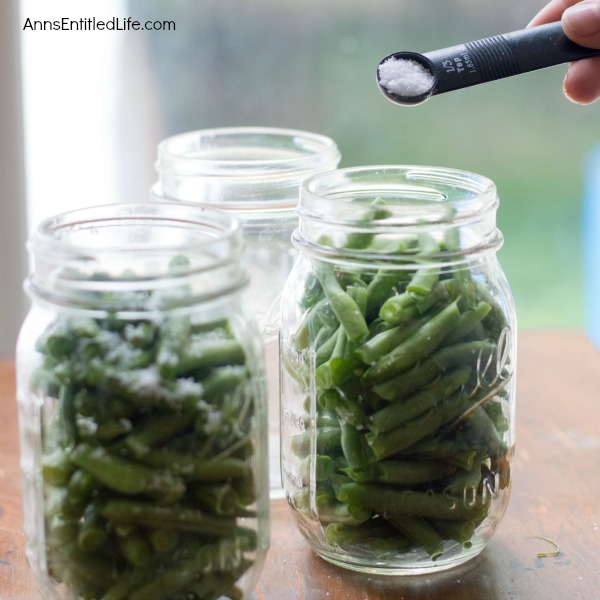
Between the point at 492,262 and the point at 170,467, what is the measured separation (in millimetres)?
370

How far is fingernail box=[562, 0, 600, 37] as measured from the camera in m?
0.94

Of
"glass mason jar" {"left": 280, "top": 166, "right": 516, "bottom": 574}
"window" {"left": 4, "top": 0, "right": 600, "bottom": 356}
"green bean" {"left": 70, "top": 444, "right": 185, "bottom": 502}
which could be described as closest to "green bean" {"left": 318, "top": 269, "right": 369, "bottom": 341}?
"glass mason jar" {"left": 280, "top": 166, "right": 516, "bottom": 574}

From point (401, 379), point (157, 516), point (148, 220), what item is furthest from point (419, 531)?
point (148, 220)

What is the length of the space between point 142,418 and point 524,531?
0.48m

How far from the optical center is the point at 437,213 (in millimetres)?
860

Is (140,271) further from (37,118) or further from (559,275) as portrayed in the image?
(559,275)

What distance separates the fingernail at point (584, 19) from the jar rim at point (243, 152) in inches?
12.3

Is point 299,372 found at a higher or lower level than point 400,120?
lower

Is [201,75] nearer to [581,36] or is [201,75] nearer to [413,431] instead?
[581,36]

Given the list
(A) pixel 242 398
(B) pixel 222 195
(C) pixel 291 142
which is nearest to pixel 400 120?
(C) pixel 291 142

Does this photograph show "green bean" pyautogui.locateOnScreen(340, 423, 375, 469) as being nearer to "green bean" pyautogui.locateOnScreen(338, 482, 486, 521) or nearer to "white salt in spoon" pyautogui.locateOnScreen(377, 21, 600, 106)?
"green bean" pyautogui.locateOnScreen(338, 482, 486, 521)

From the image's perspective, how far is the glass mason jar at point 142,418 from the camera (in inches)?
29.0

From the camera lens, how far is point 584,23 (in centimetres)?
95

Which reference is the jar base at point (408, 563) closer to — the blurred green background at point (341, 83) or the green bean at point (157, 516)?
the green bean at point (157, 516)
